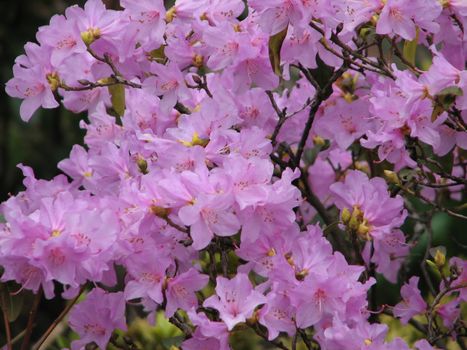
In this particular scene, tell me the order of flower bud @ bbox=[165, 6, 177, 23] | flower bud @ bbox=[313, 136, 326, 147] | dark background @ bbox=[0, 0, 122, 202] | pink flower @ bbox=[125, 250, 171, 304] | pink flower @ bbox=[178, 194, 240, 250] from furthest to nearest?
dark background @ bbox=[0, 0, 122, 202] < flower bud @ bbox=[313, 136, 326, 147] < flower bud @ bbox=[165, 6, 177, 23] < pink flower @ bbox=[125, 250, 171, 304] < pink flower @ bbox=[178, 194, 240, 250]

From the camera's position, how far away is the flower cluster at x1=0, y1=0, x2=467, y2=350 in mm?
1203

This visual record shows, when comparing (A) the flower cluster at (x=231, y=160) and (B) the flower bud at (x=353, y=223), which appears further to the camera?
(B) the flower bud at (x=353, y=223)

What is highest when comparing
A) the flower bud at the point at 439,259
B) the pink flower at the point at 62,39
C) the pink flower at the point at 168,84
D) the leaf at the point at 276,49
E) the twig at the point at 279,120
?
the leaf at the point at 276,49

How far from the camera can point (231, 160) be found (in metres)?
1.20

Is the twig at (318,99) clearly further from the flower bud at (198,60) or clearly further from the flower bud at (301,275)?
the flower bud at (301,275)

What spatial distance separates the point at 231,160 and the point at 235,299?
18 cm

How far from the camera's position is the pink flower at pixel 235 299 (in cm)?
120

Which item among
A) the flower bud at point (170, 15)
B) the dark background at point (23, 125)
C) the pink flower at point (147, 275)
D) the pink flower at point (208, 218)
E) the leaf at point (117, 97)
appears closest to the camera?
the pink flower at point (208, 218)

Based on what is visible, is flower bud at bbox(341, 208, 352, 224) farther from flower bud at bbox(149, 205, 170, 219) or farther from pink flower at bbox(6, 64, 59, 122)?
pink flower at bbox(6, 64, 59, 122)

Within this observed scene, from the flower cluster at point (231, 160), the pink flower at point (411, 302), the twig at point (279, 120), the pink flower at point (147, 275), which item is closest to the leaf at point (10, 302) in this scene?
the flower cluster at point (231, 160)

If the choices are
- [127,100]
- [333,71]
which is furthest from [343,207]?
[127,100]

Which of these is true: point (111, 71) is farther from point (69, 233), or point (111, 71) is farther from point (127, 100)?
point (69, 233)

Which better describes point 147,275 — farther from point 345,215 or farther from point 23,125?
point 23,125

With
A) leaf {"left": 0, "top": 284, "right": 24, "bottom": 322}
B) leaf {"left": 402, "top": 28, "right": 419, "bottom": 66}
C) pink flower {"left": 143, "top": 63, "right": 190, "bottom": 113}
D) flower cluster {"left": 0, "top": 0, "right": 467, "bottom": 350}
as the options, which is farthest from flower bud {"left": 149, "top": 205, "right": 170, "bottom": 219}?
leaf {"left": 402, "top": 28, "right": 419, "bottom": 66}
